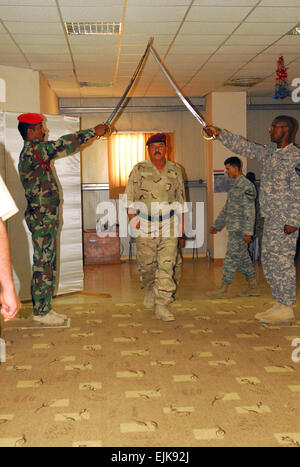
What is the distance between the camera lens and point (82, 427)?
7.82 feet

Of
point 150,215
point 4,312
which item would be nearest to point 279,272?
point 150,215

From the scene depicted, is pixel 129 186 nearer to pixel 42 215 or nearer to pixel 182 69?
pixel 42 215

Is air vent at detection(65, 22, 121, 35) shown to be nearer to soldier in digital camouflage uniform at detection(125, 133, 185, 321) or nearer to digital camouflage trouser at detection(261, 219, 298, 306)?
soldier in digital camouflage uniform at detection(125, 133, 185, 321)

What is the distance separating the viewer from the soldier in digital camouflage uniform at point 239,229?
5445 mm

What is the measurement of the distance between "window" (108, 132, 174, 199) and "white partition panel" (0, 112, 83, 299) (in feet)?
11.3

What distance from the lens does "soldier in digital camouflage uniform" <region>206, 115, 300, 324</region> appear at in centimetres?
410

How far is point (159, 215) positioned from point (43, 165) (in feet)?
3.71

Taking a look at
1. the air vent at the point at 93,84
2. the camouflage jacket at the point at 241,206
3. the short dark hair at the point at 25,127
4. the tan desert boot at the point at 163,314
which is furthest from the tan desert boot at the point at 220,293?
the air vent at the point at 93,84

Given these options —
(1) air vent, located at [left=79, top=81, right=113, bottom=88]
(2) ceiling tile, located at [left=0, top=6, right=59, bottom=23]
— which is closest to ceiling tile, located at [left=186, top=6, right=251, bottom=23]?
(2) ceiling tile, located at [left=0, top=6, right=59, bottom=23]

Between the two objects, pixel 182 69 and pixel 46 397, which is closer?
pixel 46 397

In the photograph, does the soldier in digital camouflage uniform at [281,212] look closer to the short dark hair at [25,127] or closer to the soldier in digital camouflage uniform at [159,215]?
the soldier in digital camouflage uniform at [159,215]

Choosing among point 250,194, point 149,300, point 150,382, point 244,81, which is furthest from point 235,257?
point 244,81

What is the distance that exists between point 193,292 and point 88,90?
420cm

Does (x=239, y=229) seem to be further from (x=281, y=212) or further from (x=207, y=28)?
(x=207, y=28)
